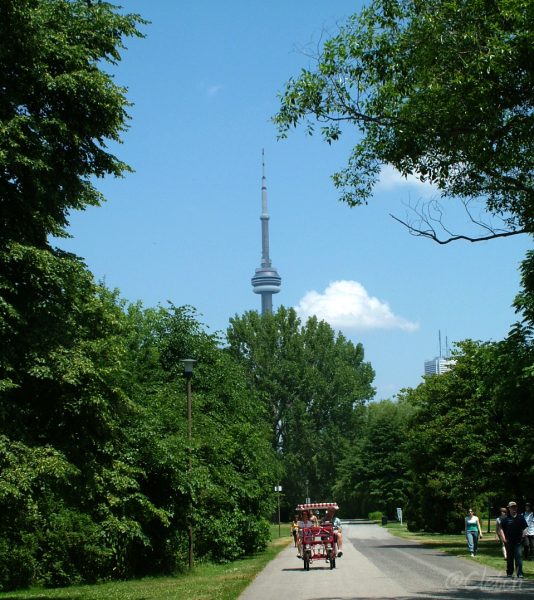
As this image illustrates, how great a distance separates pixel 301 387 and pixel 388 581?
65057mm

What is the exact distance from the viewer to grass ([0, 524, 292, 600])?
19.7 meters

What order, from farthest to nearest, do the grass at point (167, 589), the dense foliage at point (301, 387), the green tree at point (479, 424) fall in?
the dense foliage at point (301, 387) → the green tree at point (479, 424) → the grass at point (167, 589)

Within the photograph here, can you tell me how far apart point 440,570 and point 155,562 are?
919 cm

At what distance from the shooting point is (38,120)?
58.4 ft

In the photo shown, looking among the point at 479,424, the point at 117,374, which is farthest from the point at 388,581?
the point at 479,424

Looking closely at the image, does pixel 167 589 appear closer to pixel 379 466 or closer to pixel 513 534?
pixel 513 534

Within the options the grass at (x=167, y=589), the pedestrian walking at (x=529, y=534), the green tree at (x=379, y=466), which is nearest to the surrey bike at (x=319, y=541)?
the grass at (x=167, y=589)

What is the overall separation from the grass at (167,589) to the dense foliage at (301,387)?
5652 centimetres

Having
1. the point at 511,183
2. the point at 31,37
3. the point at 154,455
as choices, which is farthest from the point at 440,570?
the point at 31,37

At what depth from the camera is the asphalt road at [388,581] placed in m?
17.4

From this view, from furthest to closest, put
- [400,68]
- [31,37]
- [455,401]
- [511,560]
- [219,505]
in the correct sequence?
[455,401], [219,505], [511,560], [31,37], [400,68]

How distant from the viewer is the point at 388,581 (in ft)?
68.8

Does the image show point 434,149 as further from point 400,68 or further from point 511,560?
point 511,560

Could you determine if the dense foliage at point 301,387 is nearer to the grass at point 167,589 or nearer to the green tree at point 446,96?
the grass at point 167,589
